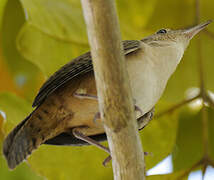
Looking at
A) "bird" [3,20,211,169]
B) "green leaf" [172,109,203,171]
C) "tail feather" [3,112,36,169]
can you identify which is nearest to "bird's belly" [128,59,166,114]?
"bird" [3,20,211,169]

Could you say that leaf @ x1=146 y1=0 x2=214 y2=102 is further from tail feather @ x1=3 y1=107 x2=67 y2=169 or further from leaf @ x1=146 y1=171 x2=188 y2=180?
tail feather @ x1=3 y1=107 x2=67 y2=169

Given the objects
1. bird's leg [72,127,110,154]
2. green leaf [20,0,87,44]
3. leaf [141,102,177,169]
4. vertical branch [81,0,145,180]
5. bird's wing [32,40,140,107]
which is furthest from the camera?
leaf [141,102,177,169]

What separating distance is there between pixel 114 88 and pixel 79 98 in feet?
1.33

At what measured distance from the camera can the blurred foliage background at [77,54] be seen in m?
1.63

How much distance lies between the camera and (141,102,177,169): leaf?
177cm

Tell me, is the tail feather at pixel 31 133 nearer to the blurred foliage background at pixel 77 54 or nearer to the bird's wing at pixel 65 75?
the bird's wing at pixel 65 75

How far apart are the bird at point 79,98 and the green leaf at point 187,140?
49 cm

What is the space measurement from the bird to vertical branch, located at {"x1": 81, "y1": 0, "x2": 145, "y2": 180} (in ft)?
0.77

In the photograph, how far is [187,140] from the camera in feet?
6.37

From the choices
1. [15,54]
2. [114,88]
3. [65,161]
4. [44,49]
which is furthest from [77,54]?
[114,88]

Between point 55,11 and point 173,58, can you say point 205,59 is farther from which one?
point 55,11

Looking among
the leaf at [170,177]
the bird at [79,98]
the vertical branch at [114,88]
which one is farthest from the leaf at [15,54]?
the vertical branch at [114,88]

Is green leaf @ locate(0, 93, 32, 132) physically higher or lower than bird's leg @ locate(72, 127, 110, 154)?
higher

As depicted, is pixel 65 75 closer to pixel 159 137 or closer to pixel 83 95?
pixel 83 95
